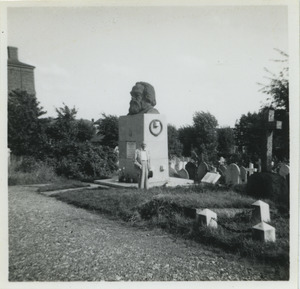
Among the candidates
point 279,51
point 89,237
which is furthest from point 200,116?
point 89,237

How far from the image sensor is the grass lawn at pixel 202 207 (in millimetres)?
4227

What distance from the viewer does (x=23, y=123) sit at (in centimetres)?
1120

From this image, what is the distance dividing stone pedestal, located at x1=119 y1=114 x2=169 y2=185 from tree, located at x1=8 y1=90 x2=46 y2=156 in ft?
11.7

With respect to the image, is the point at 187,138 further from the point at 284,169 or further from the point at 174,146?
the point at 284,169

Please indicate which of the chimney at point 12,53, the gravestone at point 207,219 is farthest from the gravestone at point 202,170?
the chimney at point 12,53

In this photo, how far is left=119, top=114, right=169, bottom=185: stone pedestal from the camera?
9.88m

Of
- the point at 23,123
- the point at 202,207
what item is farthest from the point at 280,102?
the point at 23,123

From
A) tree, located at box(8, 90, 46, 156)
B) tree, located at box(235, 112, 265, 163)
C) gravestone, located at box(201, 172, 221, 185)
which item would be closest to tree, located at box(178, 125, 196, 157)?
tree, located at box(235, 112, 265, 163)

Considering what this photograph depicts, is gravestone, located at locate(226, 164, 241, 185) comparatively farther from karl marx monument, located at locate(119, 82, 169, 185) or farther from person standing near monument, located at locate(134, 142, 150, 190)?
person standing near monument, located at locate(134, 142, 150, 190)

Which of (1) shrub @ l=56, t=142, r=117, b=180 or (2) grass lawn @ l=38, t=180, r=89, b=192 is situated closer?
(2) grass lawn @ l=38, t=180, r=89, b=192

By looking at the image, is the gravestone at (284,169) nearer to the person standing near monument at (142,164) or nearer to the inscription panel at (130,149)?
the person standing near monument at (142,164)

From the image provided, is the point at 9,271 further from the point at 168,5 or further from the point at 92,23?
the point at 168,5

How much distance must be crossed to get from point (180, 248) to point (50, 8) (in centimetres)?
473

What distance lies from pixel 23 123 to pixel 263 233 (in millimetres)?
9623
